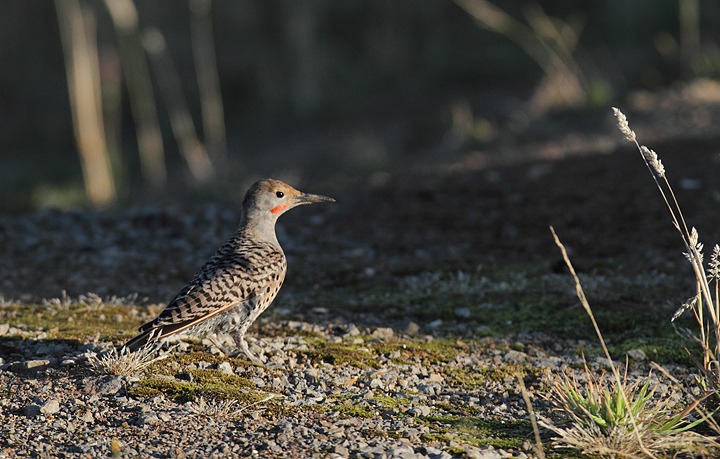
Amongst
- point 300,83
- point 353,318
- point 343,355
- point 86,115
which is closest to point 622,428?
point 343,355

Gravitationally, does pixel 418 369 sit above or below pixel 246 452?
above

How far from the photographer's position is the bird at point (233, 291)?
388 cm

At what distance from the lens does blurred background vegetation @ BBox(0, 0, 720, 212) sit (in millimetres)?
11008

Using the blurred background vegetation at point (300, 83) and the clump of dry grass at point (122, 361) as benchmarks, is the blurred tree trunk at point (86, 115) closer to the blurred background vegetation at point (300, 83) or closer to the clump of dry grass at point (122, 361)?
the blurred background vegetation at point (300, 83)

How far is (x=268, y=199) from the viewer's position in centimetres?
502

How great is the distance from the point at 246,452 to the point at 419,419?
3.09 feet

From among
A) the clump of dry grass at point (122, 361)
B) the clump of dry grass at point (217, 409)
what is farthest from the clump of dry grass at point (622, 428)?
the clump of dry grass at point (122, 361)

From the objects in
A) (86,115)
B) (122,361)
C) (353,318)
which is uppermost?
(86,115)

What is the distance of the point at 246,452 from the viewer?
3041 millimetres

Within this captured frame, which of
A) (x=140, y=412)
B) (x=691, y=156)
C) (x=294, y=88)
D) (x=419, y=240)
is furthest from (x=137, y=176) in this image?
(x=140, y=412)

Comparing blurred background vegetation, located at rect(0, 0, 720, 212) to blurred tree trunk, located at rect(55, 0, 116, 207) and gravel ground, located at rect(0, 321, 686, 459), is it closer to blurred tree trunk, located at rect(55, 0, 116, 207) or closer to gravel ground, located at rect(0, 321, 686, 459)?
blurred tree trunk, located at rect(55, 0, 116, 207)

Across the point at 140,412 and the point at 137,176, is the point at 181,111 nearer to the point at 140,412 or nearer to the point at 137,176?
the point at 137,176

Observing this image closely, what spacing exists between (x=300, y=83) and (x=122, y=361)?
14212mm

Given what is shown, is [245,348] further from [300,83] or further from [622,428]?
[300,83]
